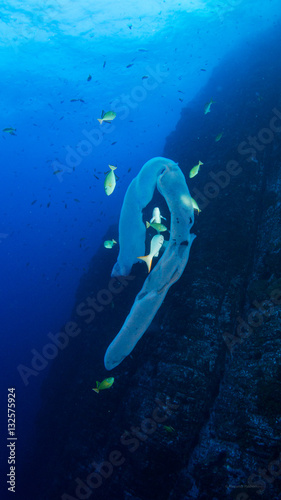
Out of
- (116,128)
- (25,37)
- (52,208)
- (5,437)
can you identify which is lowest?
(52,208)

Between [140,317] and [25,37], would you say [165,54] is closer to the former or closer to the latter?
[25,37]

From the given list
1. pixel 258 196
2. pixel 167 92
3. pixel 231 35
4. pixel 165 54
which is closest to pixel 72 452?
pixel 258 196

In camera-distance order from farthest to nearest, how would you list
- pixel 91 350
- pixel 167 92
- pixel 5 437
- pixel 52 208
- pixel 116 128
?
pixel 52 208, pixel 116 128, pixel 167 92, pixel 5 437, pixel 91 350

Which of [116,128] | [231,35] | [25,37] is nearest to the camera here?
[25,37]

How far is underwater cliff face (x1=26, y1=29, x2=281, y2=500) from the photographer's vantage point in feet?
10.7

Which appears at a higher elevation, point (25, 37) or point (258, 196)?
point (25, 37)

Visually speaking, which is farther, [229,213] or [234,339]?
[229,213]

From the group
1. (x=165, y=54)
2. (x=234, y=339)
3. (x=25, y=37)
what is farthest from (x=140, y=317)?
(x=165, y=54)

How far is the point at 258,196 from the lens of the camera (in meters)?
5.77

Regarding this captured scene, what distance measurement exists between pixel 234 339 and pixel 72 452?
4754mm

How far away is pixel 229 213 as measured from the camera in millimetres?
5633

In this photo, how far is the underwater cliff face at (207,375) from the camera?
3.27 m

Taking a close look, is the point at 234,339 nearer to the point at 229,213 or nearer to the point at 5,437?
the point at 229,213

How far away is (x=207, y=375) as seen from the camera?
402cm
